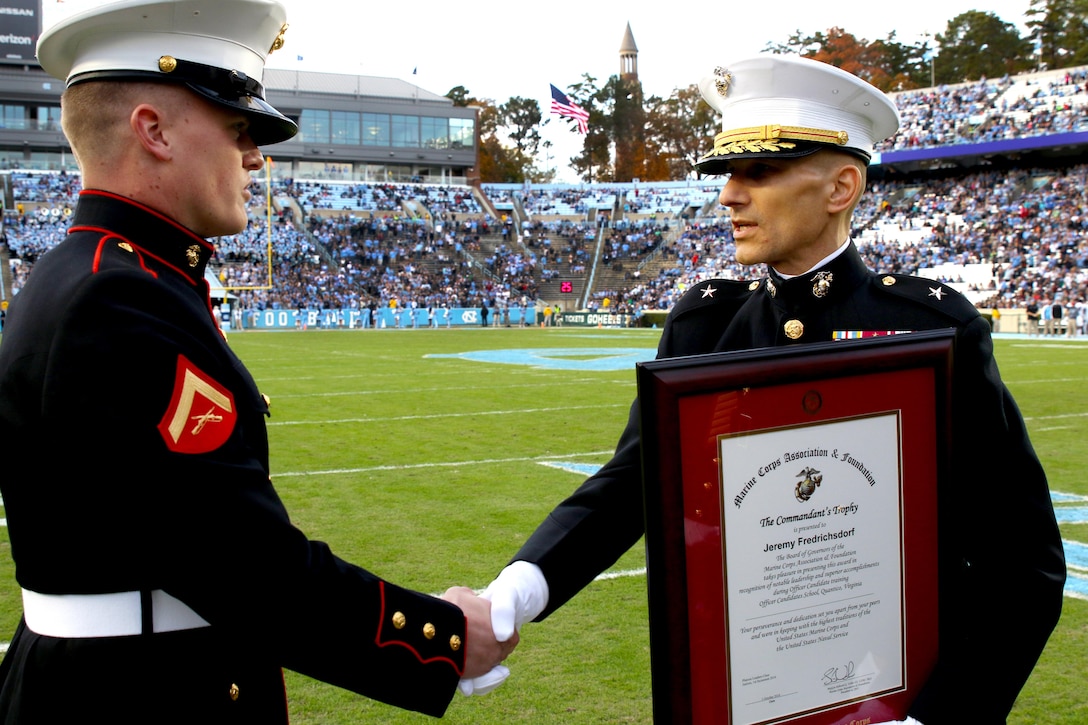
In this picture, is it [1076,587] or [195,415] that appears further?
[1076,587]

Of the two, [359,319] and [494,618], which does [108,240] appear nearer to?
[494,618]

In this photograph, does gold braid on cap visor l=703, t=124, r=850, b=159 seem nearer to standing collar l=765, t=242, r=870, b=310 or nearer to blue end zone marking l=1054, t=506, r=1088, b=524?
standing collar l=765, t=242, r=870, b=310

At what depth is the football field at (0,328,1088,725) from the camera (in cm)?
397

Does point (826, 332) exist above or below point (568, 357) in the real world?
above

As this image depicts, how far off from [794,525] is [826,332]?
30.2 inches

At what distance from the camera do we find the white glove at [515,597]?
2.30 m

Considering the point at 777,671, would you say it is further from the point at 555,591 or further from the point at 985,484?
the point at 555,591

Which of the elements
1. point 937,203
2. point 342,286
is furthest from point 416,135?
point 937,203

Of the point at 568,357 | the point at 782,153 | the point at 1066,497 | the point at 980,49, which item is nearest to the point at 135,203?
the point at 782,153

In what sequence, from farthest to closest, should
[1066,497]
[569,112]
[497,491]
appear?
[569,112] → [497,491] → [1066,497]

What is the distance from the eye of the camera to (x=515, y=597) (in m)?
2.34

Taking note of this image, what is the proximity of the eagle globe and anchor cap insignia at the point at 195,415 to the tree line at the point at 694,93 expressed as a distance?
61394 mm

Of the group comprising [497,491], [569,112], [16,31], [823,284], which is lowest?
[497,491]

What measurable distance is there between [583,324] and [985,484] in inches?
1678
